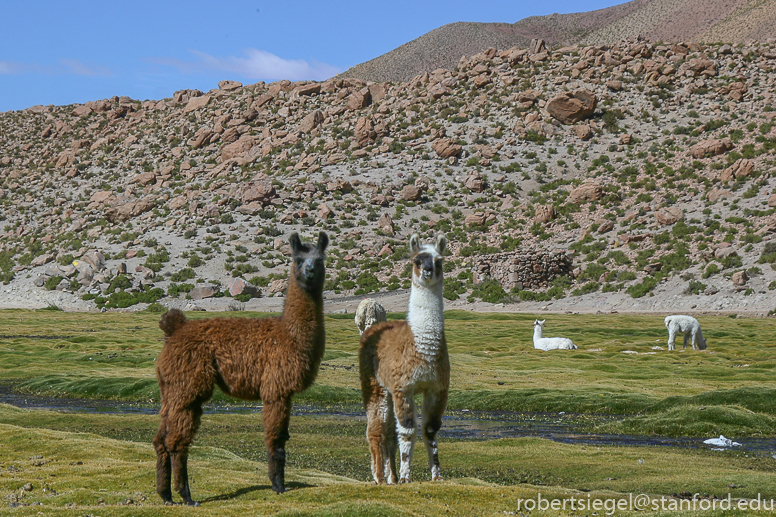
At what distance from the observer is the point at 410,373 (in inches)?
359

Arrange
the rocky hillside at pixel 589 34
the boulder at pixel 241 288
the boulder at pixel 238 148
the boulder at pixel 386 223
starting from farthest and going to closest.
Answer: the rocky hillside at pixel 589 34 < the boulder at pixel 238 148 < the boulder at pixel 386 223 < the boulder at pixel 241 288

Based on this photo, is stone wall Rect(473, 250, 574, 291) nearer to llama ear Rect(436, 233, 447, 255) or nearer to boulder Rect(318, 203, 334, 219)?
boulder Rect(318, 203, 334, 219)

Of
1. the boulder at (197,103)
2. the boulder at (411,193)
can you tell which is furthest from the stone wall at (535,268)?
the boulder at (197,103)

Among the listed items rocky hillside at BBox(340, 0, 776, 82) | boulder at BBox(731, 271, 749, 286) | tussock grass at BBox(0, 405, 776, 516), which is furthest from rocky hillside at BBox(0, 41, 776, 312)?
rocky hillside at BBox(340, 0, 776, 82)

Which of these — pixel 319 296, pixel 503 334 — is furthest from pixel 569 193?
pixel 319 296

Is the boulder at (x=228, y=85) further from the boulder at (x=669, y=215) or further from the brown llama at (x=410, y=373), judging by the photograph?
the brown llama at (x=410, y=373)

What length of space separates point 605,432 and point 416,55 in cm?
16998

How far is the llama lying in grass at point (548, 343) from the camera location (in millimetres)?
38875

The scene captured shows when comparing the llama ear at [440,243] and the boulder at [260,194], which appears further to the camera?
the boulder at [260,194]

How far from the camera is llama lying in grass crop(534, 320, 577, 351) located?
3888 cm

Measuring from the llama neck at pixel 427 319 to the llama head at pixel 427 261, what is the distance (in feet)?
0.38

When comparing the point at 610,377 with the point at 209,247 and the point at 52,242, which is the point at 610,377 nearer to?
the point at 209,247

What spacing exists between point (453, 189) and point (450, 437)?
65.5 m

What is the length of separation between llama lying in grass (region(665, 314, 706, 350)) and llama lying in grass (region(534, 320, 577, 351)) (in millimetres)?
4871
